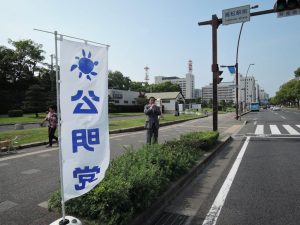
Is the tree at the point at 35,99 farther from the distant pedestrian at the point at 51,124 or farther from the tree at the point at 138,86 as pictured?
the tree at the point at 138,86

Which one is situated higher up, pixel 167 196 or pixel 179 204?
pixel 167 196

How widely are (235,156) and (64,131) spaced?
7.01 meters

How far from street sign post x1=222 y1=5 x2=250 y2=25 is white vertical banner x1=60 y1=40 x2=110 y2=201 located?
10.0 meters

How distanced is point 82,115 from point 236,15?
1079 centimetres

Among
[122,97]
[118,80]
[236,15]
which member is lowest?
[122,97]

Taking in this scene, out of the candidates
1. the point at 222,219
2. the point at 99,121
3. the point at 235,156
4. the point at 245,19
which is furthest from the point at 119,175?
the point at 245,19

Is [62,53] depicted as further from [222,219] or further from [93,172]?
[222,219]

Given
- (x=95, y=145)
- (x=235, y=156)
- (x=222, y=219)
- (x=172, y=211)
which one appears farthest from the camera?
(x=235, y=156)

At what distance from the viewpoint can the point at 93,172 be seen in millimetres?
3584

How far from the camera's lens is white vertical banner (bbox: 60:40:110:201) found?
3342 mm

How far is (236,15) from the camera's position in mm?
12211

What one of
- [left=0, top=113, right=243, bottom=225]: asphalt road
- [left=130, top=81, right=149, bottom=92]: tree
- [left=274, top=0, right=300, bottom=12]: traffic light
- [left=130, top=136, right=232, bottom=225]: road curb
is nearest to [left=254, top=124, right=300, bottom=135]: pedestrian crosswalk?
→ [left=274, top=0, right=300, bottom=12]: traffic light

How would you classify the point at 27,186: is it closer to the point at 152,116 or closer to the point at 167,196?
the point at 167,196

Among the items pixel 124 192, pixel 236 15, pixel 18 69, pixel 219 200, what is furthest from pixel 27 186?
pixel 18 69
